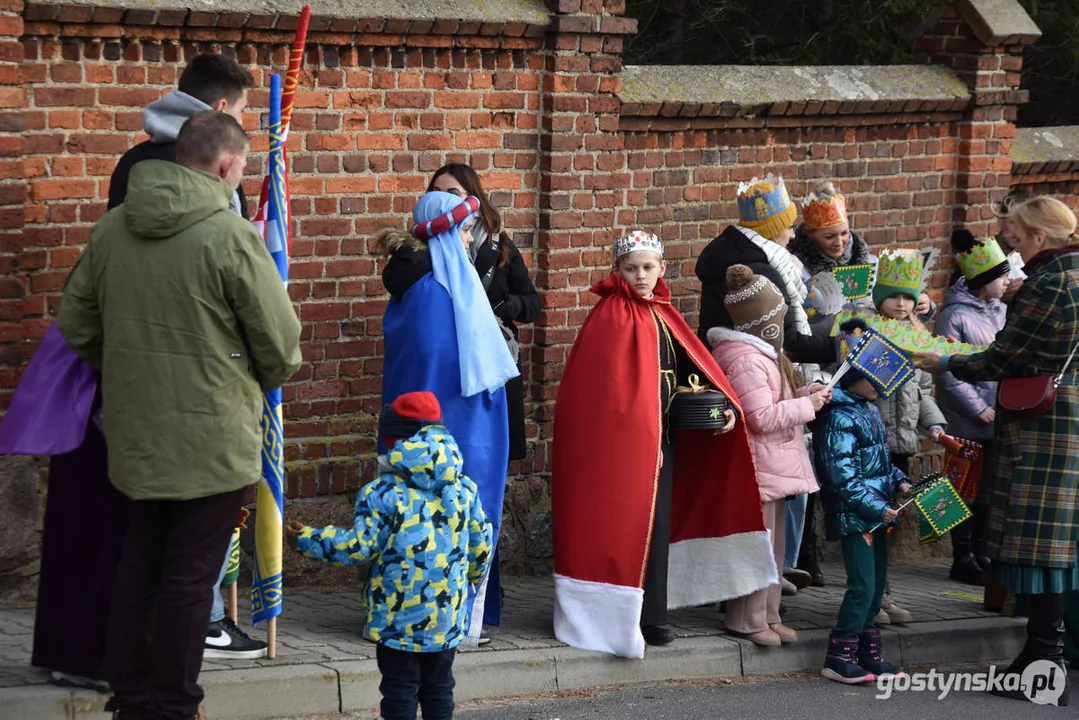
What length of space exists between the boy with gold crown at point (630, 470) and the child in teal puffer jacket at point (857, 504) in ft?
1.04

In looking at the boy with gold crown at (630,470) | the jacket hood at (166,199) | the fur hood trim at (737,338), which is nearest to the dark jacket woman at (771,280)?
the fur hood trim at (737,338)

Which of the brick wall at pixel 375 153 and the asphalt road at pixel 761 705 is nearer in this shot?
the asphalt road at pixel 761 705

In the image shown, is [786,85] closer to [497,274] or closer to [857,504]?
[497,274]

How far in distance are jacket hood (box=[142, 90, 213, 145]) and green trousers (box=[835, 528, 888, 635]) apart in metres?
3.10


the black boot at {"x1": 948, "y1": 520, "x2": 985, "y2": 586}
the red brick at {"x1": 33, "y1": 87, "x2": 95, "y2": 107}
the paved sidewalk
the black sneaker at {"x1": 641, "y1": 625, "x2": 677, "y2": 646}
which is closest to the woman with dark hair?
the paved sidewalk

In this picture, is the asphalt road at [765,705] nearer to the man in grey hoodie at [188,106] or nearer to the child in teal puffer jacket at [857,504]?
the child in teal puffer jacket at [857,504]

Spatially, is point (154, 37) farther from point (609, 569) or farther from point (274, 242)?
point (609, 569)

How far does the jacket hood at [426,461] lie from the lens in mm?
4988

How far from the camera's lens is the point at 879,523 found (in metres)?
6.67

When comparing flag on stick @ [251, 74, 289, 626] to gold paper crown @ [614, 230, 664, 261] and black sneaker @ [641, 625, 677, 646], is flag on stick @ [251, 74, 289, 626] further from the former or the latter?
black sneaker @ [641, 625, 677, 646]

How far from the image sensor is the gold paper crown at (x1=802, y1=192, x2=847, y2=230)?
783 centimetres

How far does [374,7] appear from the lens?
7.24 m

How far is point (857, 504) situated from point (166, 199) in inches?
123

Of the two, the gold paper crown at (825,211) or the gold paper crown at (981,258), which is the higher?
the gold paper crown at (825,211)
